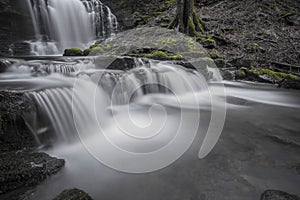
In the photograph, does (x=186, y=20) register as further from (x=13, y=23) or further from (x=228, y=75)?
(x=13, y=23)

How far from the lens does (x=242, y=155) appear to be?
274 centimetres

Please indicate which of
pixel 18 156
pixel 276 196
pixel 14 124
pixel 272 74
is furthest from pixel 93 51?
pixel 276 196

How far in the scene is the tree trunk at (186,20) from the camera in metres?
11.5

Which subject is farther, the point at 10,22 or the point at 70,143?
the point at 10,22

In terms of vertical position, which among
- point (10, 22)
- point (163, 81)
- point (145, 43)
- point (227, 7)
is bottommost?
point (163, 81)

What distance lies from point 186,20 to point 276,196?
1157 centimetres

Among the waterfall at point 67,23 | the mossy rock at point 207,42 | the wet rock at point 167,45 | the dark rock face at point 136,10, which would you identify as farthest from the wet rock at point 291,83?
the dark rock face at point 136,10

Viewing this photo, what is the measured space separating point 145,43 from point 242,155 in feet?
28.3

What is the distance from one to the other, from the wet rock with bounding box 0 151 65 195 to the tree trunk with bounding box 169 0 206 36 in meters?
10.8

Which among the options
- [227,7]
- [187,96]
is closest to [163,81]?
[187,96]

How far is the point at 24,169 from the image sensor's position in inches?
83.1

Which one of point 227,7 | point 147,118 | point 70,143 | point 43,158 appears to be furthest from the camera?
point 227,7

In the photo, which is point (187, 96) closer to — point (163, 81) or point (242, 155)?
point (163, 81)

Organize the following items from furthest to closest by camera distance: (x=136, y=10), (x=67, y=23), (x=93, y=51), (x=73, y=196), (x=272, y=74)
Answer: (x=136, y=10) → (x=67, y=23) → (x=93, y=51) → (x=272, y=74) → (x=73, y=196)
